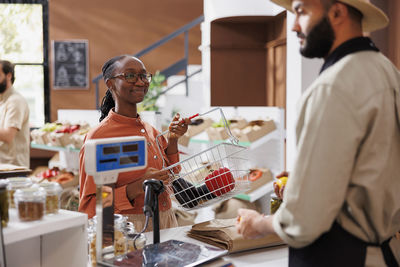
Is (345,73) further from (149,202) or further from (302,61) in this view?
(302,61)

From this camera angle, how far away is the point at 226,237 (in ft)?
5.53

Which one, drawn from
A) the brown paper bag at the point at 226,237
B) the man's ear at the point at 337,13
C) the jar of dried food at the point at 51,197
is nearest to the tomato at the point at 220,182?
the brown paper bag at the point at 226,237

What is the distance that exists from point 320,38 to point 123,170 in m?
0.63

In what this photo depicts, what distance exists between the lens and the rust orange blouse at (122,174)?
193 centimetres

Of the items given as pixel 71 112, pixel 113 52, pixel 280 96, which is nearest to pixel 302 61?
pixel 280 96

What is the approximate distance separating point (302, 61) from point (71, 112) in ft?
10.8

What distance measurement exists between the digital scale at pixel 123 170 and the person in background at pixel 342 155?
254 millimetres

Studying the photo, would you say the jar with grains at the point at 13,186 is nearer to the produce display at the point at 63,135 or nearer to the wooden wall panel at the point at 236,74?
the produce display at the point at 63,135

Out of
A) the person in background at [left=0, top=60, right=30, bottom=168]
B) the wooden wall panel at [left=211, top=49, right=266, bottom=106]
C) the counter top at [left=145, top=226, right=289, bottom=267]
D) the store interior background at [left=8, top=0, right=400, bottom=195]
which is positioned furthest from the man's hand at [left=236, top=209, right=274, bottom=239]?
the store interior background at [left=8, top=0, right=400, bottom=195]

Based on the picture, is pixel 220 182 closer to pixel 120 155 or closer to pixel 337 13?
pixel 120 155

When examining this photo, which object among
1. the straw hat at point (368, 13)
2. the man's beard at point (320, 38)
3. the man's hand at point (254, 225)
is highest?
the straw hat at point (368, 13)

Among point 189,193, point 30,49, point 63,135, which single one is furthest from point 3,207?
point 30,49

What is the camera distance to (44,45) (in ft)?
28.5

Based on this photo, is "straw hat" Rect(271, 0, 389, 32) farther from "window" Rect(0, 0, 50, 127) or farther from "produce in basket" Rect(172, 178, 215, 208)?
"window" Rect(0, 0, 50, 127)
